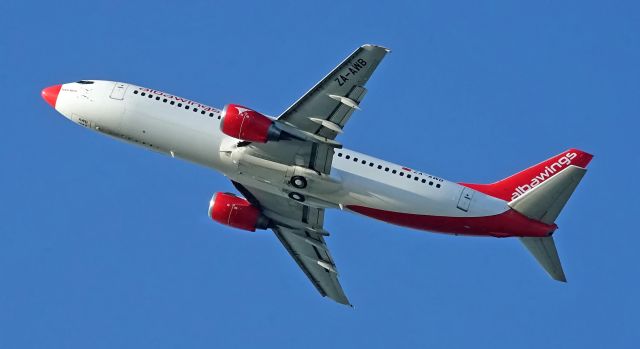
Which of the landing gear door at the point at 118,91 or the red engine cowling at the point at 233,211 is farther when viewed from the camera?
the red engine cowling at the point at 233,211

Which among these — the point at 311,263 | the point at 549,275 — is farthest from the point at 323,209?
the point at 549,275

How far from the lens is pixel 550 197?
211 ft

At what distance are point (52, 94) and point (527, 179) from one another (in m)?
30.3

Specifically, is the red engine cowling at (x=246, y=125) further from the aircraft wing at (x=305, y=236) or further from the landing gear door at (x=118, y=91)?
the aircraft wing at (x=305, y=236)

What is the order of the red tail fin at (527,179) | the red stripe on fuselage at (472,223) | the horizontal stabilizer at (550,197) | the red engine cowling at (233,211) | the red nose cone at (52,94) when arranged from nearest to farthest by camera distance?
the horizontal stabilizer at (550,197) < the red stripe on fuselage at (472,223) < the red tail fin at (527,179) < the red nose cone at (52,94) < the red engine cowling at (233,211)

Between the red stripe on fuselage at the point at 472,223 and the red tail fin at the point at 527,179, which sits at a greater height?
the red tail fin at the point at 527,179

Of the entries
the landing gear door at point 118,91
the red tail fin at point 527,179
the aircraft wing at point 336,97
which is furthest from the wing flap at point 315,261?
the landing gear door at point 118,91

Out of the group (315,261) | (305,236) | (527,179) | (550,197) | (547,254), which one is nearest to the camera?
(550,197)

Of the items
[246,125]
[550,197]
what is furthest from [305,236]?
[550,197]

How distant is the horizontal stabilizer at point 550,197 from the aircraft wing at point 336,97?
11588 millimetres

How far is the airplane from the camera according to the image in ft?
210

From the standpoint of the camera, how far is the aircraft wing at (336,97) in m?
61.2

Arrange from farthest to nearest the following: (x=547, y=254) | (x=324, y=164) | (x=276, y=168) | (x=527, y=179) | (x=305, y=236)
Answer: (x=305, y=236) → (x=527, y=179) → (x=276, y=168) → (x=547, y=254) → (x=324, y=164)

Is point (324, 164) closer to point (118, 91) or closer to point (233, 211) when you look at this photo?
point (233, 211)
